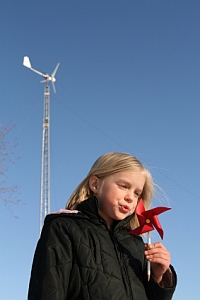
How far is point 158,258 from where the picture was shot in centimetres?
411

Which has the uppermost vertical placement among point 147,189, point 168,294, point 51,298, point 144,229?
point 147,189

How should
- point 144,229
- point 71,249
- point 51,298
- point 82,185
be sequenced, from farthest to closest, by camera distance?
point 82,185
point 144,229
point 71,249
point 51,298

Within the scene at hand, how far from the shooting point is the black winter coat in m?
3.85

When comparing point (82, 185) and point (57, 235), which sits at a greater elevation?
point (82, 185)

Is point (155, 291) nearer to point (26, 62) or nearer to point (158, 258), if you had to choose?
point (158, 258)

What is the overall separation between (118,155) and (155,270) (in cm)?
99

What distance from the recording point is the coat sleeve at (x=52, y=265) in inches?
149

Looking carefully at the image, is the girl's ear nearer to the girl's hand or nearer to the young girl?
the young girl

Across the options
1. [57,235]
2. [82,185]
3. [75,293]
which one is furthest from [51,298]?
[82,185]

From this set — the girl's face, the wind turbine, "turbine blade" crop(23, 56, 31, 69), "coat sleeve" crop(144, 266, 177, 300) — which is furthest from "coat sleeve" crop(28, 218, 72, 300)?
"turbine blade" crop(23, 56, 31, 69)

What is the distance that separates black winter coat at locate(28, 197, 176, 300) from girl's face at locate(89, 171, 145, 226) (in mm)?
108

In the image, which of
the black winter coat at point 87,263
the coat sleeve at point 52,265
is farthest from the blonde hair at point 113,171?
the coat sleeve at point 52,265

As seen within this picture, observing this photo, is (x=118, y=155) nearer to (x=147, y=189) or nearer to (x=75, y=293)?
(x=147, y=189)

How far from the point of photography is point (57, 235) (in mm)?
4047
